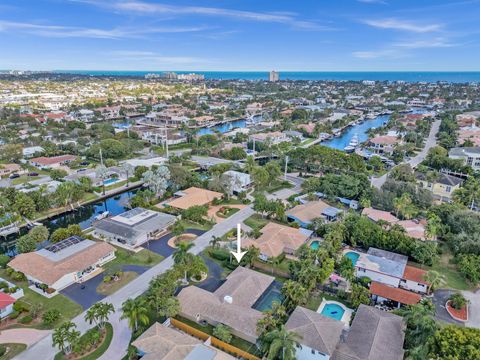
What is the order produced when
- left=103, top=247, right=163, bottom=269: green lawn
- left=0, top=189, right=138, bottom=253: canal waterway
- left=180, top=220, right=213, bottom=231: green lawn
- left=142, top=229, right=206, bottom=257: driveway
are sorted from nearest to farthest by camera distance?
1. left=103, top=247, right=163, bottom=269: green lawn
2. left=142, top=229, right=206, bottom=257: driveway
3. left=0, top=189, right=138, bottom=253: canal waterway
4. left=180, top=220, right=213, bottom=231: green lawn

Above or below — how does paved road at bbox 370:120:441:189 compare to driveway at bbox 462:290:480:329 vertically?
above

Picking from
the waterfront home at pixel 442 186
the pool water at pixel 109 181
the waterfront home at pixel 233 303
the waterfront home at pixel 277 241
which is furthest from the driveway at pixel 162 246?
the waterfront home at pixel 442 186

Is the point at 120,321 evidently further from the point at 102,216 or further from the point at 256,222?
the point at 102,216

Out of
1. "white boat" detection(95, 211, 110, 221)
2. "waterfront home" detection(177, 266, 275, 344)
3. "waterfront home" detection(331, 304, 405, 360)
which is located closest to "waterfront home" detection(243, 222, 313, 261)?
"waterfront home" detection(177, 266, 275, 344)

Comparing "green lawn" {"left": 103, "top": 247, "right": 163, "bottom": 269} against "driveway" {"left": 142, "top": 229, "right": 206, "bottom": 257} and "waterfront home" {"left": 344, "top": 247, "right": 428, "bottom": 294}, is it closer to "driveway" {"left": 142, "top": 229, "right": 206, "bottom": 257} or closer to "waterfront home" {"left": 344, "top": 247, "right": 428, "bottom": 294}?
"driveway" {"left": 142, "top": 229, "right": 206, "bottom": 257}

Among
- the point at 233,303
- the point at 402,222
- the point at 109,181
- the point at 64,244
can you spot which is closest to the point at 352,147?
the point at 402,222
